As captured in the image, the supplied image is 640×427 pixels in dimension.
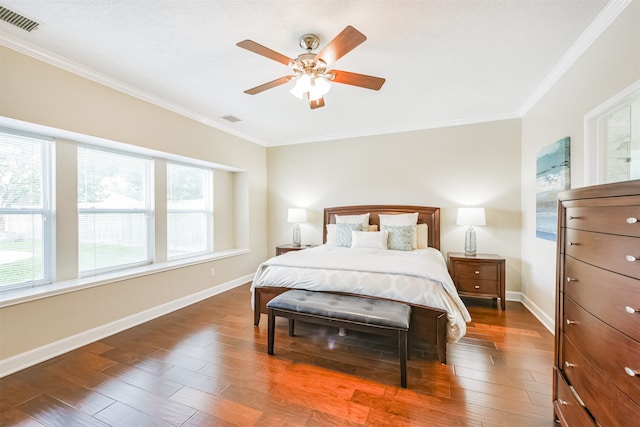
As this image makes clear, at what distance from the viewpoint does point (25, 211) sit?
2.44 metres

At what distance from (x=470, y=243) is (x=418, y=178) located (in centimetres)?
125

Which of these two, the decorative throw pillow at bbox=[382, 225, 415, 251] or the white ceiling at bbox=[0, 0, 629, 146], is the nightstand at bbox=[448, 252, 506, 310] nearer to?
the decorative throw pillow at bbox=[382, 225, 415, 251]

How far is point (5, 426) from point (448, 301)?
3093mm

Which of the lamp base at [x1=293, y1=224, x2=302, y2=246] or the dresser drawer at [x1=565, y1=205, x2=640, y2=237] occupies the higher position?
the dresser drawer at [x1=565, y1=205, x2=640, y2=237]

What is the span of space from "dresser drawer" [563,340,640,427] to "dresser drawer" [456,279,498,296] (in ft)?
7.27

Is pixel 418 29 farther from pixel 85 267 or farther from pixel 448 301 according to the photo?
pixel 85 267

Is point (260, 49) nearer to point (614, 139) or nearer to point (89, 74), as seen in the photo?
point (89, 74)

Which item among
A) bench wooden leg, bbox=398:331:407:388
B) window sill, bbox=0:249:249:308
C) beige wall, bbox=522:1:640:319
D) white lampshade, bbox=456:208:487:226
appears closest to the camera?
beige wall, bbox=522:1:640:319

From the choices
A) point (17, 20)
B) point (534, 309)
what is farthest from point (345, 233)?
point (17, 20)

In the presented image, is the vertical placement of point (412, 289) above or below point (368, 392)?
above

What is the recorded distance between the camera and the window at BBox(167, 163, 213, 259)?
3949mm

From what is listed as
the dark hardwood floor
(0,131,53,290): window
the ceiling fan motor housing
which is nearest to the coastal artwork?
the dark hardwood floor

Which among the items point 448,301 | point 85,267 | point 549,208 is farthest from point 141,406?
point 549,208

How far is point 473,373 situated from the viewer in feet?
6.86
